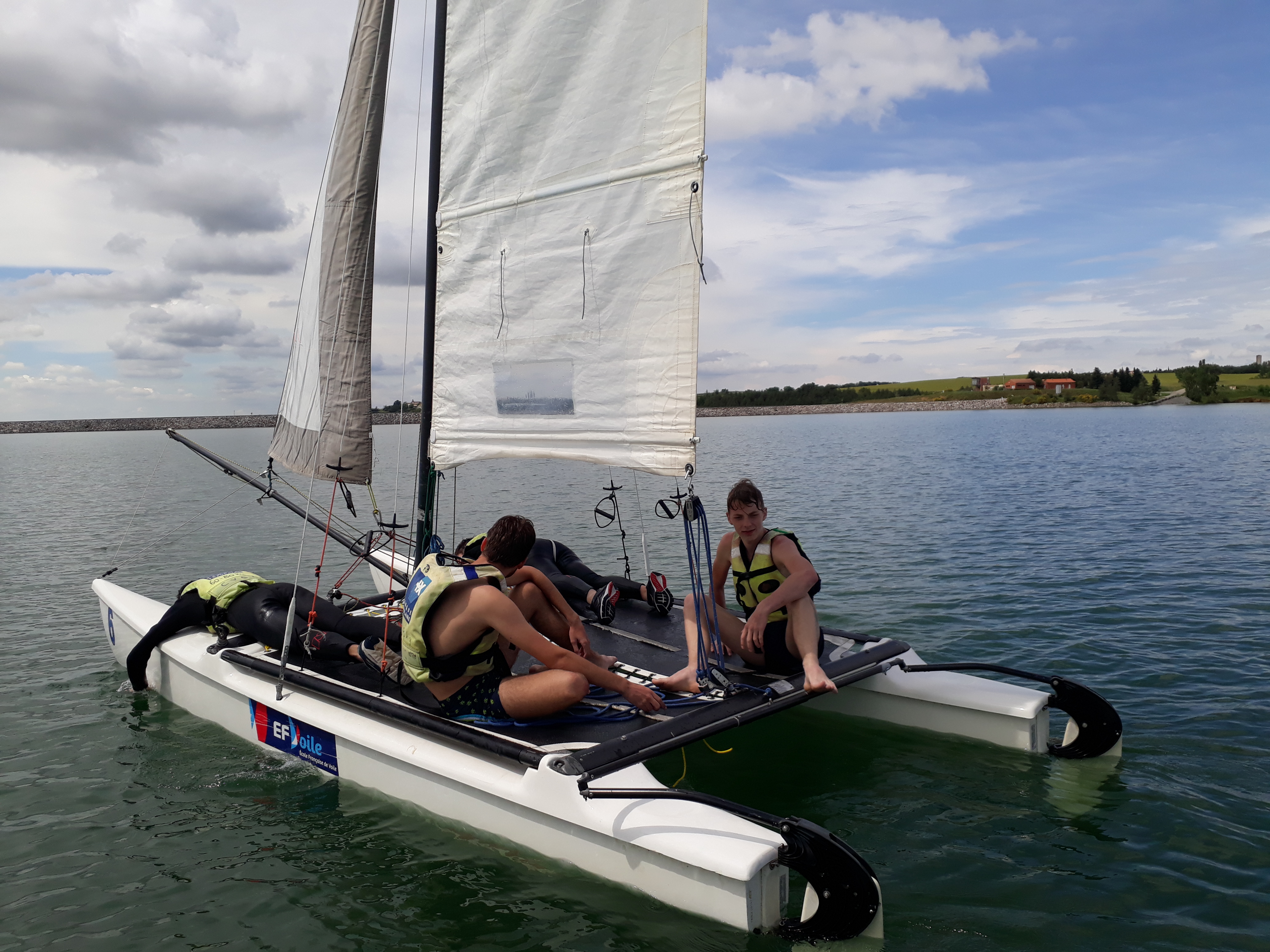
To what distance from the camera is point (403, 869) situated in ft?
14.3

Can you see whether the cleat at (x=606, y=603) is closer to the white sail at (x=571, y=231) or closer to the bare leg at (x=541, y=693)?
the white sail at (x=571, y=231)

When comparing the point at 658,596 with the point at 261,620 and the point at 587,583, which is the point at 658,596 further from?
the point at 261,620

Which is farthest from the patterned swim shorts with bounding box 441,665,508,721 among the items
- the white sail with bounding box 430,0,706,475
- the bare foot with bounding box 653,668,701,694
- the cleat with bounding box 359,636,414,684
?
the white sail with bounding box 430,0,706,475

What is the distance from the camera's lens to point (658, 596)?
703cm

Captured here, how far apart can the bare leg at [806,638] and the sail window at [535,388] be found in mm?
2082

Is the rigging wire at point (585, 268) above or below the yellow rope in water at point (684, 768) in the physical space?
above

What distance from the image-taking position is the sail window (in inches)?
222

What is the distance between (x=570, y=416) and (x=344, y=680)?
7.88ft

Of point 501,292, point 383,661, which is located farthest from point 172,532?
point 501,292

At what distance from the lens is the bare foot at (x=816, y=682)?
4559mm

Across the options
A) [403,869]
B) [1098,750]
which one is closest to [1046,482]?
[1098,750]

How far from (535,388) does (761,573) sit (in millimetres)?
2129

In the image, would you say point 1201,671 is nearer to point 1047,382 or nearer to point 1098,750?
point 1098,750

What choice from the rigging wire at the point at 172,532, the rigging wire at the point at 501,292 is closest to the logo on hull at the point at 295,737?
the rigging wire at the point at 501,292
